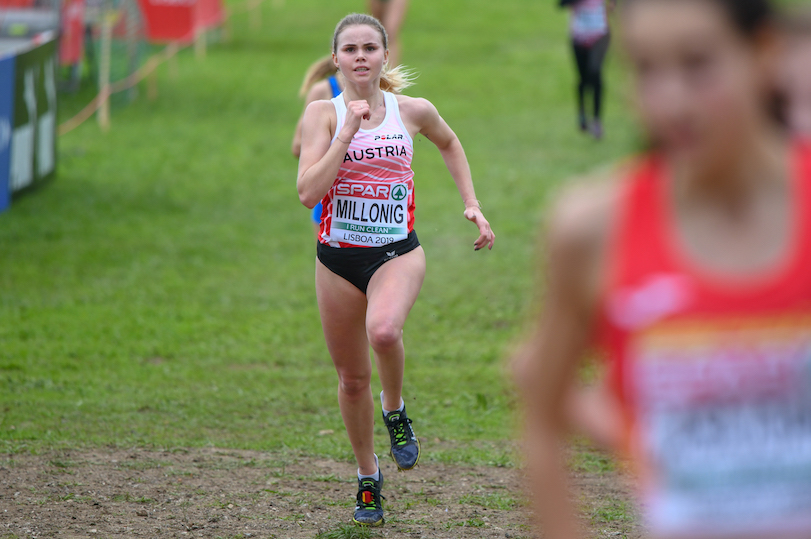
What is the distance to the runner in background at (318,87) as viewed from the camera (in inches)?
251

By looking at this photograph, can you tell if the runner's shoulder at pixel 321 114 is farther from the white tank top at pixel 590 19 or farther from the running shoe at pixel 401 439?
the white tank top at pixel 590 19

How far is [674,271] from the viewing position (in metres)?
1.58

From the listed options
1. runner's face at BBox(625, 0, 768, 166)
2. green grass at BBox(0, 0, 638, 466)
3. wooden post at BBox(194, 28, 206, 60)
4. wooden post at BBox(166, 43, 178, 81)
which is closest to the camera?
runner's face at BBox(625, 0, 768, 166)

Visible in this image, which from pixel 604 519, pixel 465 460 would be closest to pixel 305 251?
pixel 465 460

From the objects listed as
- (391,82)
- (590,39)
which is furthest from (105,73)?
(391,82)

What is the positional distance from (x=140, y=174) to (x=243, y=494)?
331 inches

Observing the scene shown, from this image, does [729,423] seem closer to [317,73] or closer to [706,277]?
[706,277]

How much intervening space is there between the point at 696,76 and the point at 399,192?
3.23 meters

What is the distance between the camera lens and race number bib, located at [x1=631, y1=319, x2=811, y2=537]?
62.9 inches

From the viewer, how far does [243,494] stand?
5.44 metres

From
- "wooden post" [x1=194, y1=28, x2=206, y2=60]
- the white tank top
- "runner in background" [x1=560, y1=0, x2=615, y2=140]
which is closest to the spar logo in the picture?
"runner in background" [x1=560, y1=0, x2=615, y2=140]

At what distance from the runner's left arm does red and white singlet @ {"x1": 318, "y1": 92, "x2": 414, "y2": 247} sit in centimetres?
16

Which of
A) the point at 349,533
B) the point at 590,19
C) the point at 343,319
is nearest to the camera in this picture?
the point at 343,319

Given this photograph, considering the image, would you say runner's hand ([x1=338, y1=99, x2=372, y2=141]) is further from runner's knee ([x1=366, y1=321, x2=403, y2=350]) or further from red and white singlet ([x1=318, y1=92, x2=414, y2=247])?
runner's knee ([x1=366, y1=321, x2=403, y2=350])
